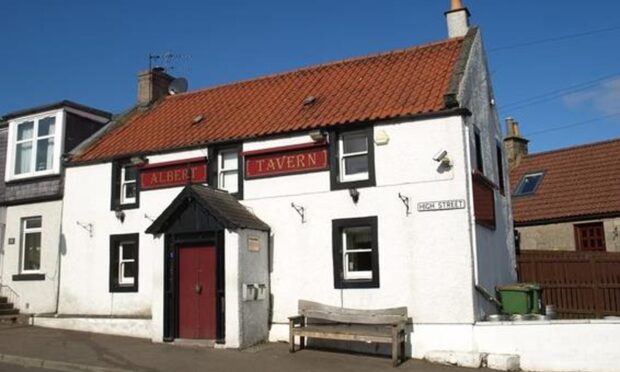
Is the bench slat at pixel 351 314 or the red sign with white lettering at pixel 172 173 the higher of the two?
the red sign with white lettering at pixel 172 173

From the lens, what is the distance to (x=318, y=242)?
14312mm

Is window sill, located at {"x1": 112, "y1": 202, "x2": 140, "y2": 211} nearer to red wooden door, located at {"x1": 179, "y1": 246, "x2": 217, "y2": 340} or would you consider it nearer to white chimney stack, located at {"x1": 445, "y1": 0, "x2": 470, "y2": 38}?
red wooden door, located at {"x1": 179, "y1": 246, "x2": 217, "y2": 340}

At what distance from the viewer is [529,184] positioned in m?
26.5

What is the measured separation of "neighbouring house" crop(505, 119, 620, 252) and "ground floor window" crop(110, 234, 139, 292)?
15.0 m

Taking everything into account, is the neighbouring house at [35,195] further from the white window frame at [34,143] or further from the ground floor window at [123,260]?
the ground floor window at [123,260]

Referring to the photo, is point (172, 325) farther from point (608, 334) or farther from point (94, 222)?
point (608, 334)

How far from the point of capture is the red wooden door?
46.2 feet

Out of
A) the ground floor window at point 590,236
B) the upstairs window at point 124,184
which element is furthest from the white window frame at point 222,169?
the ground floor window at point 590,236

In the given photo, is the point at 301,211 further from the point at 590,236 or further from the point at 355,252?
the point at 590,236

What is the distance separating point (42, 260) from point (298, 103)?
910cm

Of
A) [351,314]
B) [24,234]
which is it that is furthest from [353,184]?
[24,234]

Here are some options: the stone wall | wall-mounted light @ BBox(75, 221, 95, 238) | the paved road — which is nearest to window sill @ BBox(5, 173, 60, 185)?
wall-mounted light @ BBox(75, 221, 95, 238)

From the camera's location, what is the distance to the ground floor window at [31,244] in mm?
18828

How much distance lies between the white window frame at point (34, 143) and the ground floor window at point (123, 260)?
3.56 metres
